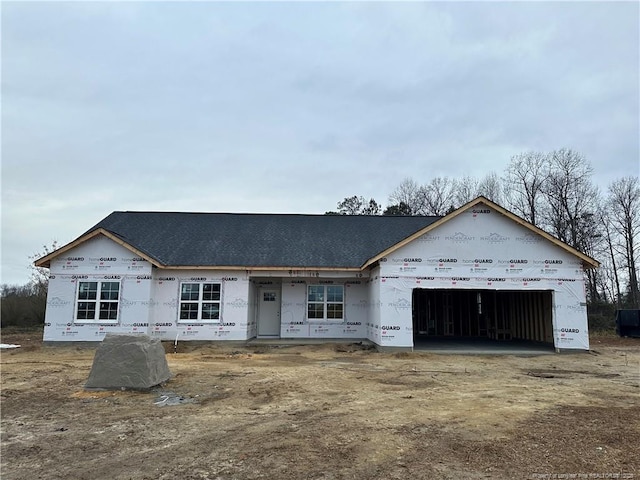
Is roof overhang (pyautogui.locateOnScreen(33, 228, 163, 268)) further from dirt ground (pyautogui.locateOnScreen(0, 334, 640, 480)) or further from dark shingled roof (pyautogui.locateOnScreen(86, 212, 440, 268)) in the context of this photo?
dirt ground (pyautogui.locateOnScreen(0, 334, 640, 480))

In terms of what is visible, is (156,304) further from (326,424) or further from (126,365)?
(326,424)

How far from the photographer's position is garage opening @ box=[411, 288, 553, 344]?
842 inches

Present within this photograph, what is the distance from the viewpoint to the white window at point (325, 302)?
18828mm

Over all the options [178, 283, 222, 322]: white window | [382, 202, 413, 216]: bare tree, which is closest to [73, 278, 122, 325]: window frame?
[178, 283, 222, 322]: white window

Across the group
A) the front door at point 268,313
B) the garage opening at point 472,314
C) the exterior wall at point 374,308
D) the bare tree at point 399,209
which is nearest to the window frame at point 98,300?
the front door at point 268,313

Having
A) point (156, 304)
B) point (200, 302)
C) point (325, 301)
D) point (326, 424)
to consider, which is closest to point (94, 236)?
point (156, 304)

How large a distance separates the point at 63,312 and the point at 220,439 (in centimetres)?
1371

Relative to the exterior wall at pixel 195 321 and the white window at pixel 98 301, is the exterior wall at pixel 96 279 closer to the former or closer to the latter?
the white window at pixel 98 301

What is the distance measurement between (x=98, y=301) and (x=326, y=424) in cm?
1336

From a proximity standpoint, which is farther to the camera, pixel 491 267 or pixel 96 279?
pixel 96 279

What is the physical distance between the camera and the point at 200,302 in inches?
706

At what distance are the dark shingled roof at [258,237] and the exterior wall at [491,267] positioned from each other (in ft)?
7.65

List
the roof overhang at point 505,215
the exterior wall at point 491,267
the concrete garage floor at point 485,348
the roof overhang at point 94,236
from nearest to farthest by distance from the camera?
the concrete garage floor at point 485,348 → the roof overhang at point 505,215 → the exterior wall at point 491,267 → the roof overhang at point 94,236

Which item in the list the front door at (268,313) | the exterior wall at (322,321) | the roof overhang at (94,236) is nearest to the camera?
the roof overhang at (94,236)
